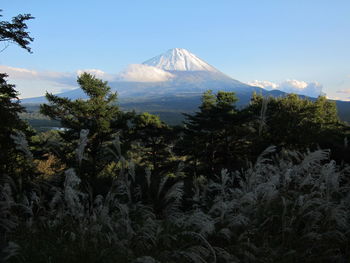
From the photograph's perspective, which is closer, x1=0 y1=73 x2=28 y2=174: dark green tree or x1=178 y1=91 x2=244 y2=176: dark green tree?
x1=0 y1=73 x2=28 y2=174: dark green tree

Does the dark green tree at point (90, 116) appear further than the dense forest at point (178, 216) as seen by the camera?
Result: Yes

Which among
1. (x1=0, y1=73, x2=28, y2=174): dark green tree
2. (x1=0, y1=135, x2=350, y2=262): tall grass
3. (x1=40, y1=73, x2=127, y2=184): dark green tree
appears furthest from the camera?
(x1=40, y1=73, x2=127, y2=184): dark green tree

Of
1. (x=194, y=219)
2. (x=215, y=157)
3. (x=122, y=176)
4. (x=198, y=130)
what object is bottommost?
(x=215, y=157)

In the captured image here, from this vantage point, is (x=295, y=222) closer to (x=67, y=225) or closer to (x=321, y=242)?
(x=321, y=242)

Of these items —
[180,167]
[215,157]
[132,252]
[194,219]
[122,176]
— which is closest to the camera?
[132,252]

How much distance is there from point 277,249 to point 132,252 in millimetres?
1487

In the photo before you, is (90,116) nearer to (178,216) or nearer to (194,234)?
(178,216)

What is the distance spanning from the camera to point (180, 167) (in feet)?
13.4

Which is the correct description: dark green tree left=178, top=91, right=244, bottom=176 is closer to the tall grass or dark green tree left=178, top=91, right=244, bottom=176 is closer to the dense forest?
the dense forest

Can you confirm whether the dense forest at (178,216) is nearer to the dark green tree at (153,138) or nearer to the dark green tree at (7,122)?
the dark green tree at (7,122)

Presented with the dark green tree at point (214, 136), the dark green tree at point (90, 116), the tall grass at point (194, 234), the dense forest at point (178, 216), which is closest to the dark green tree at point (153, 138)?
the dark green tree at point (214, 136)

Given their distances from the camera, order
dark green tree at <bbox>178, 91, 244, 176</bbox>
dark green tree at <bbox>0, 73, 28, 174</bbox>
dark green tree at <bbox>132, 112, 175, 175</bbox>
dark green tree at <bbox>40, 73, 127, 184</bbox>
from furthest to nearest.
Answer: dark green tree at <bbox>132, 112, 175, 175</bbox>, dark green tree at <bbox>178, 91, 244, 176</bbox>, dark green tree at <bbox>40, 73, 127, 184</bbox>, dark green tree at <bbox>0, 73, 28, 174</bbox>

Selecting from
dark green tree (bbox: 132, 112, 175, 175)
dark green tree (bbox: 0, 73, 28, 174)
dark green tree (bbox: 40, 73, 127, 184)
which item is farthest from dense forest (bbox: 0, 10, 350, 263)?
dark green tree (bbox: 132, 112, 175, 175)

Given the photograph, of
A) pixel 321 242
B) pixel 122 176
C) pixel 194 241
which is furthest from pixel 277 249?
pixel 122 176
